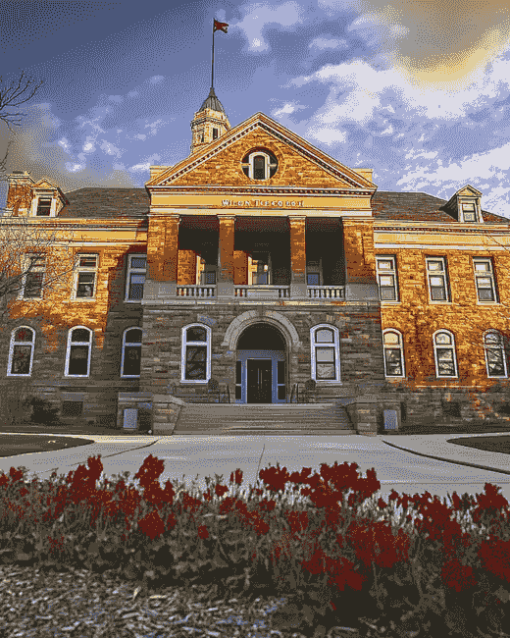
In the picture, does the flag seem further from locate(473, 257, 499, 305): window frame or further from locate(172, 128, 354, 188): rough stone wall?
locate(473, 257, 499, 305): window frame

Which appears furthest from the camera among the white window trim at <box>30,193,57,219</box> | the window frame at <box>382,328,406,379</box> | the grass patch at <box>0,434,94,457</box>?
the white window trim at <box>30,193,57,219</box>

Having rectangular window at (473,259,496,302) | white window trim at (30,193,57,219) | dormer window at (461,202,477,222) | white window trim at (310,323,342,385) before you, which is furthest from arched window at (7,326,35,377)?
dormer window at (461,202,477,222)

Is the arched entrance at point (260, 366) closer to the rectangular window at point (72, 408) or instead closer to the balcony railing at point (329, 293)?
the balcony railing at point (329, 293)

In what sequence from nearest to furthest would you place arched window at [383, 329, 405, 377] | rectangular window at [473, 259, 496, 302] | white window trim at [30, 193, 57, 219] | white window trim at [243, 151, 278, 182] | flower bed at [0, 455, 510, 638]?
flower bed at [0, 455, 510, 638], white window trim at [243, 151, 278, 182], arched window at [383, 329, 405, 377], rectangular window at [473, 259, 496, 302], white window trim at [30, 193, 57, 219]

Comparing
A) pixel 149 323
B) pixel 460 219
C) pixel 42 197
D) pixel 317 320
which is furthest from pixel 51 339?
pixel 460 219

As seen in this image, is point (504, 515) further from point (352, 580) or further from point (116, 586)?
point (116, 586)

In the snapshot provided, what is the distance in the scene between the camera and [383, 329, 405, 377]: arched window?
87.0 ft

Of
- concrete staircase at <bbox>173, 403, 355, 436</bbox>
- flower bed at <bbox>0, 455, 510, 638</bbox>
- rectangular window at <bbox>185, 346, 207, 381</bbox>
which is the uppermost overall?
rectangular window at <bbox>185, 346, 207, 381</bbox>

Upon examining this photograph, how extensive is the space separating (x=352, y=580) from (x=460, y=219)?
97.7 ft

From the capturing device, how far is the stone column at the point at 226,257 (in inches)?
912

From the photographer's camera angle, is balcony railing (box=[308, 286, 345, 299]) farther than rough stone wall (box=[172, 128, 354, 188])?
No

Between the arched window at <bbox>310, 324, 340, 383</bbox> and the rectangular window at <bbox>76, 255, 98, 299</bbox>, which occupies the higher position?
the rectangular window at <bbox>76, 255, 98, 299</bbox>

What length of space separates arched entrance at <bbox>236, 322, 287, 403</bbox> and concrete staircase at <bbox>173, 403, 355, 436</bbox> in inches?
244

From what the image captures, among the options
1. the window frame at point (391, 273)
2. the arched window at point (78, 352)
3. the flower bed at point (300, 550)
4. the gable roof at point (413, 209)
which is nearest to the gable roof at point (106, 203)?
the arched window at point (78, 352)
